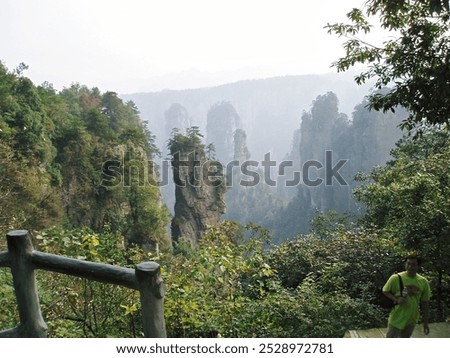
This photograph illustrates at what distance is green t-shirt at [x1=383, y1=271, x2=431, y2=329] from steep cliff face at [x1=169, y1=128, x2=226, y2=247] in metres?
26.2

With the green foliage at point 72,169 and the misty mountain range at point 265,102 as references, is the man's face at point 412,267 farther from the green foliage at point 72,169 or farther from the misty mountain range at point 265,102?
the misty mountain range at point 265,102

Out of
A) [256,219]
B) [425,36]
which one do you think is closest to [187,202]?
[425,36]

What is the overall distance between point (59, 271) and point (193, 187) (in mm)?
29068

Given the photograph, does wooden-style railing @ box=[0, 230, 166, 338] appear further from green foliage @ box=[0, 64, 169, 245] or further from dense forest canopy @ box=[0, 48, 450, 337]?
green foliage @ box=[0, 64, 169, 245]

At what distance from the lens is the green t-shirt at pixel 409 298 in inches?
130

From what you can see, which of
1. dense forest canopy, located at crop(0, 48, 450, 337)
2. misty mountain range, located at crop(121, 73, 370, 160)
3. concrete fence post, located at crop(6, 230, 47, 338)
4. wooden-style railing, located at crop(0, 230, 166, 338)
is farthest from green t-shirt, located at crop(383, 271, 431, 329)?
misty mountain range, located at crop(121, 73, 370, 160)

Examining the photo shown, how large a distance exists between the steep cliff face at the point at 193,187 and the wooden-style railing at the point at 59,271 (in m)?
27.2

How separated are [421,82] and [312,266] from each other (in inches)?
210

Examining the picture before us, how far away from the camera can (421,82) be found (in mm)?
4344

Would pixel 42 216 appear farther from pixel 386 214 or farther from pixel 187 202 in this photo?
pixel 187 202

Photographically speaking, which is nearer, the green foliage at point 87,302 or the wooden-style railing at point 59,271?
the wooden-style railing at point 59,271

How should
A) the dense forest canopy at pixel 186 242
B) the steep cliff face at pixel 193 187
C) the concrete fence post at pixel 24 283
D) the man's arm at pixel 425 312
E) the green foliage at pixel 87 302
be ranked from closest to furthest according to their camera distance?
the concrete fence post at pixel 24 283 → the man's arm at pixel 425 312 → the green foliage at pixel 87 302 → the dense forest canopy at pixel 186 242 → the steep cliff face at pixel 193 187

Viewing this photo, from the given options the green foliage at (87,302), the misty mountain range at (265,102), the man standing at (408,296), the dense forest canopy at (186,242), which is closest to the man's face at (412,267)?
the man standing at (408,296)

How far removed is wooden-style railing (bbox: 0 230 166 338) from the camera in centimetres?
188
